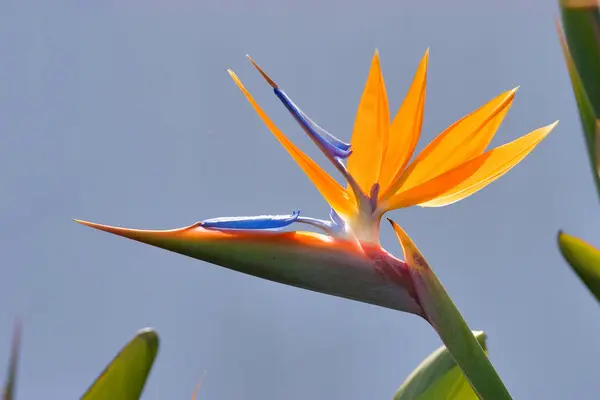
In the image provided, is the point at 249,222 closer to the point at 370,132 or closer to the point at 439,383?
the point at 370,132

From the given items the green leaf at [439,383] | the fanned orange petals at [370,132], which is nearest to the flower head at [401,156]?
the fanned orange petals at [370,132]

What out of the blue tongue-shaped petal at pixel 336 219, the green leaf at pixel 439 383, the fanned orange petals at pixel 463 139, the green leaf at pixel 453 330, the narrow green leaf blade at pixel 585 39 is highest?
the narrow green leaf blade at pixel 585 39

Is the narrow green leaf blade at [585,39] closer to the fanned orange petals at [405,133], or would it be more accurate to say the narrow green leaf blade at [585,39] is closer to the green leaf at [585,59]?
the green leaf at [585,59]

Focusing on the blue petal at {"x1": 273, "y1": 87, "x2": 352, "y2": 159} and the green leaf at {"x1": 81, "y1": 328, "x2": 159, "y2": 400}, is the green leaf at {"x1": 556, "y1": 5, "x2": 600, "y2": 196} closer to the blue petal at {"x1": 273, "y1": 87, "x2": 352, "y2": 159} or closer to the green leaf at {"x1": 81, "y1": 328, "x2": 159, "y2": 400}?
the blue petal at {"x1": 273, "y1": 87, "x2": 352, "y2": 159}

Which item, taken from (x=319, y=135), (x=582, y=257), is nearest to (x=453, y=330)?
(x=582, y=257)

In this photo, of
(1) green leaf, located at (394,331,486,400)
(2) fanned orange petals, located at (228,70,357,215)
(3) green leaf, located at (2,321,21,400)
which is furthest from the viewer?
(1) green leaf, located at (394,331,486,400)

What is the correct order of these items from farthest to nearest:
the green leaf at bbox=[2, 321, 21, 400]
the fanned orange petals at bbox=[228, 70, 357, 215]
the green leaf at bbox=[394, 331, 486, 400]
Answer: the green leaf at bbox=[394, 331, 486, 400] → the fanned orange petals at bbox=[228, 70, 357, 215] → the green leaf at bbox=[2, 321, 21, 400]

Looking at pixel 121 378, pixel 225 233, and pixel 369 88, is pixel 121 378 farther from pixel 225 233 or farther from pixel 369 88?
pixel 369 88

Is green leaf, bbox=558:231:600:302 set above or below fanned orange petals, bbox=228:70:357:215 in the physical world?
below

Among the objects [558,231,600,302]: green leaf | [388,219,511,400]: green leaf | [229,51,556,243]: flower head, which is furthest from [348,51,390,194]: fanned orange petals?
[558,231,600,302]: green leaf
